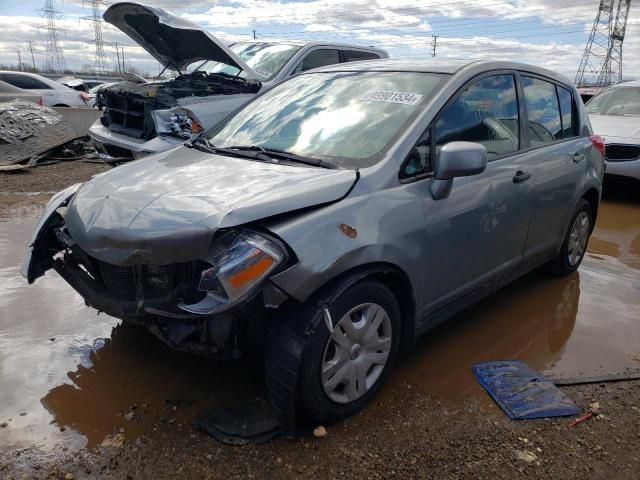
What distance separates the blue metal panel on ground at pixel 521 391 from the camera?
A: 2.90m

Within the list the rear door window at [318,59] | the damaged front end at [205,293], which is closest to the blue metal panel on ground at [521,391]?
the damaged front end at [205,293]

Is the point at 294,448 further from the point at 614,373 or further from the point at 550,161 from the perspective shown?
the point at 550,161

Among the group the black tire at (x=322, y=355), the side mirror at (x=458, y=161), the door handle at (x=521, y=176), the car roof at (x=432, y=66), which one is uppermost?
the car roof at (x=432, y=66)

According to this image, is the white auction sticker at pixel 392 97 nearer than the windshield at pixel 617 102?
Yes

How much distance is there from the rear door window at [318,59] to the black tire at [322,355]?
5.48m

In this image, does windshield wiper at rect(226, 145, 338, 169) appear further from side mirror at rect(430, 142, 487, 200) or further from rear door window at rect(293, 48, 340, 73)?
rear door window at rect(293, 48, 340, 73)

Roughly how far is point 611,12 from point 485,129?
210ft

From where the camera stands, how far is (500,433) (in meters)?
2.72

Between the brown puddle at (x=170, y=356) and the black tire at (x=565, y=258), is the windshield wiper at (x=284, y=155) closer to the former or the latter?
the brown puddle at (x=170, y=356)

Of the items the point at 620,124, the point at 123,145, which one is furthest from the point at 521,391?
the point at 620,124

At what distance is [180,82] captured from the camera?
7512 millimetres

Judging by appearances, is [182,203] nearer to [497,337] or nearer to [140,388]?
[140,388]

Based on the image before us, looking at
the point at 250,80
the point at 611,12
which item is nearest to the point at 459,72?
the point at 250,80

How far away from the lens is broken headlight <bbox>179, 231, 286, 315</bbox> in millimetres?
2303
